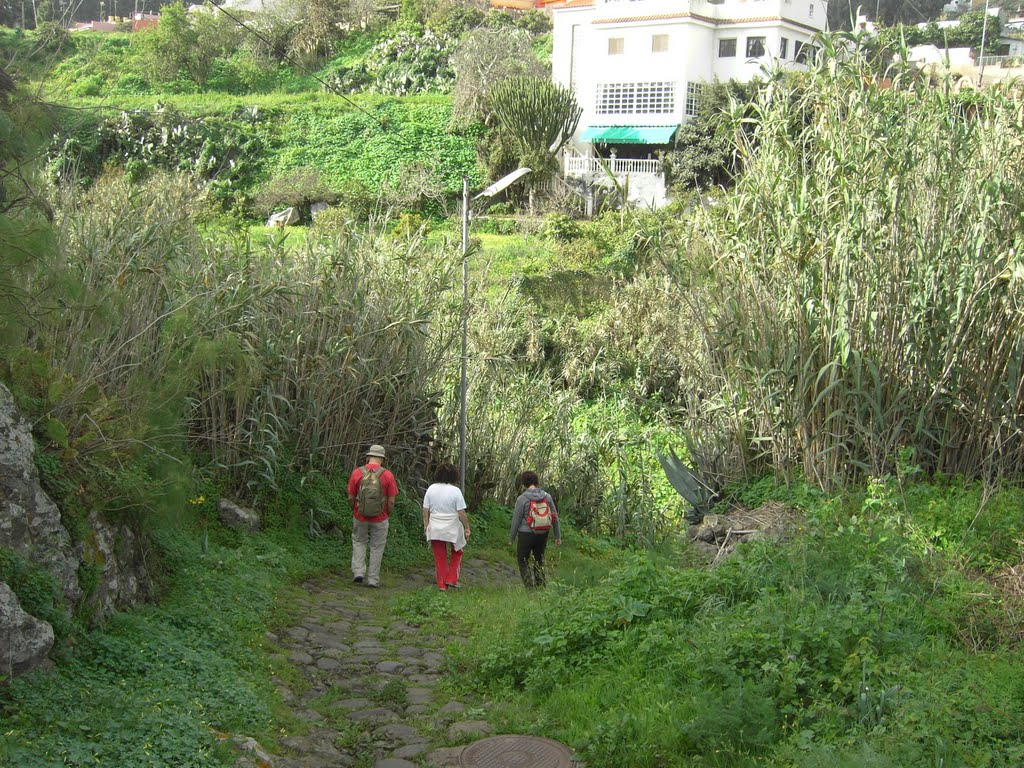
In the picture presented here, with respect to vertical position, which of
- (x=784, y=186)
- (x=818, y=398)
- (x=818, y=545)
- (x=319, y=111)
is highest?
(x=319, y=111)

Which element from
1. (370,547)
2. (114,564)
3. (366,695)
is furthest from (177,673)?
(370,547)

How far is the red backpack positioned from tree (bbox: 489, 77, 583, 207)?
2604 centimetres

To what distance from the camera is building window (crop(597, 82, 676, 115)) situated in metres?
37.9

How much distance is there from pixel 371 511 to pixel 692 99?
3228 cm

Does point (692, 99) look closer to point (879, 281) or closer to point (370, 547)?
point (879, 281)

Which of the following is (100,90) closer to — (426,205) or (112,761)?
(426,205)

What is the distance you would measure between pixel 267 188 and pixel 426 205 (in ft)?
17.0

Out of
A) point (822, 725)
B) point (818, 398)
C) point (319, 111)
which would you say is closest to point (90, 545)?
point (822, 725)

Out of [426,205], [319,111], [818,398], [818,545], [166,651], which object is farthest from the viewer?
[319,111]

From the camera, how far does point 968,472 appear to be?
8.17 metres

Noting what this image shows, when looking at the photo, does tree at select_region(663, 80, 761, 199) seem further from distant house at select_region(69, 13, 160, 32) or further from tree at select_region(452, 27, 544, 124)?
distant house at select_region(69, 13, 160, 32)

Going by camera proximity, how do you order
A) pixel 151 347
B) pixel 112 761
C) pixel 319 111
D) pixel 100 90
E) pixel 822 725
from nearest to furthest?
pixel 112 761 → pixel 822 725 → pixel 151 347 → pixel 319 111 → pixel 100 90

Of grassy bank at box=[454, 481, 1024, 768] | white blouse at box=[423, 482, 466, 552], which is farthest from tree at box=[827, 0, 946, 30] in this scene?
grassy bank at box=[454, 481, 1024, 768]

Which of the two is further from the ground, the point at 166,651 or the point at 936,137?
the point at 936,137
